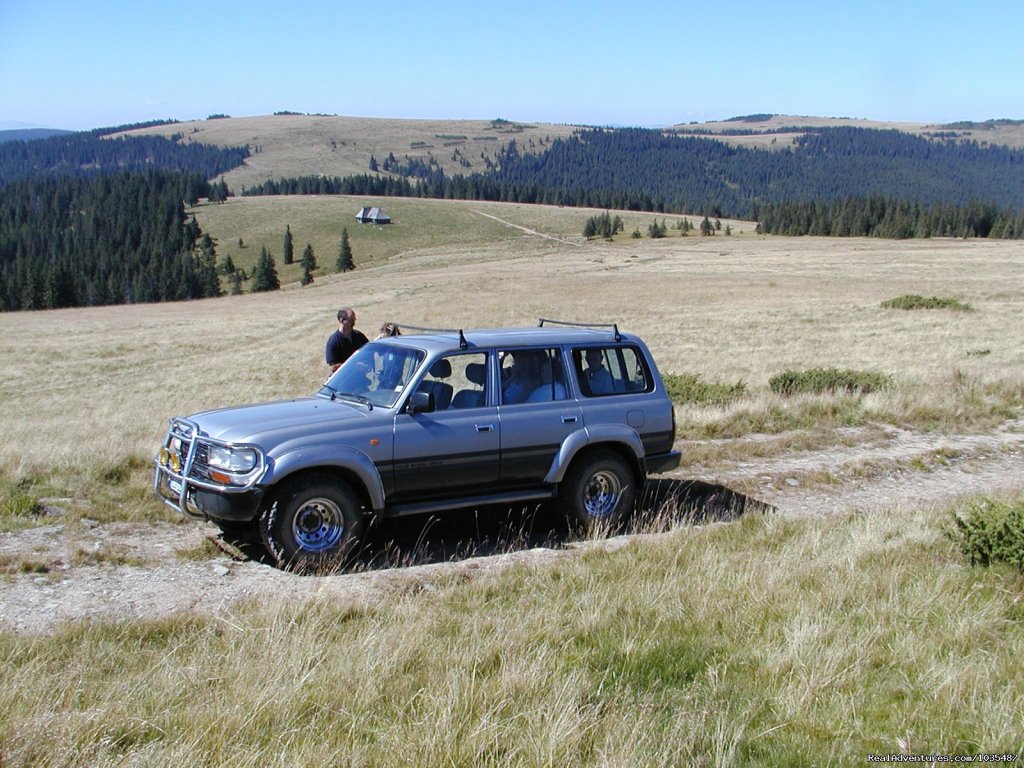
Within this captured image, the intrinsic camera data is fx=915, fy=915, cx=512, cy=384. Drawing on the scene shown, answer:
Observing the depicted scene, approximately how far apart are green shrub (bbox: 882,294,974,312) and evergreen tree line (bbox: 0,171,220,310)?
104429 millimetres

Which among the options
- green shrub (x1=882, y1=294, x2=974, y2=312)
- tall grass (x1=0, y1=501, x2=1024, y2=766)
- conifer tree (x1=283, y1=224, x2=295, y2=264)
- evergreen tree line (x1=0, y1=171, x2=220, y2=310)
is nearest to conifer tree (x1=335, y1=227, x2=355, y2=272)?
evergreen tree line (x1=0, y1=171, x2=220, y2=310)

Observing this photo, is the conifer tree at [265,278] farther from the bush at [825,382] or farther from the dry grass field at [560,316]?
the bush at [825,382]

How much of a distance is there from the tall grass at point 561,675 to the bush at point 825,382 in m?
10.1

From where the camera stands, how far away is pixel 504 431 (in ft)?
25.5

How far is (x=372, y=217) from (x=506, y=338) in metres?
141

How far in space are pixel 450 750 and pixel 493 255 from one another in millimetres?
93822

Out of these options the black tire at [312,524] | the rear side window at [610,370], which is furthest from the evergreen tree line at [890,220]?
the black tire at [312,524]

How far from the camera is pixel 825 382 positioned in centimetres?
1606

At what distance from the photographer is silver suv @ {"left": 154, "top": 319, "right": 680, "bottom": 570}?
6793 mm

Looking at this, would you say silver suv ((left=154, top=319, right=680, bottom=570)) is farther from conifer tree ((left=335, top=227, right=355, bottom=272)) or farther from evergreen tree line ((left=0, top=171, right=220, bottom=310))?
evergreen tree line ((left=0, top=171, right=220, bottom=310))

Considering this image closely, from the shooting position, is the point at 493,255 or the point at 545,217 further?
the point at 545,217

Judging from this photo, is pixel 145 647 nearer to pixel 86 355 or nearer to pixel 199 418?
pixel 199 418

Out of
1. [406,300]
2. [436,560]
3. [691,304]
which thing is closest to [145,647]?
[436,560]

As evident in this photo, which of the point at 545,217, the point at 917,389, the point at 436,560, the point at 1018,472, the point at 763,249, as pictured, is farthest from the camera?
the point at 545,217
